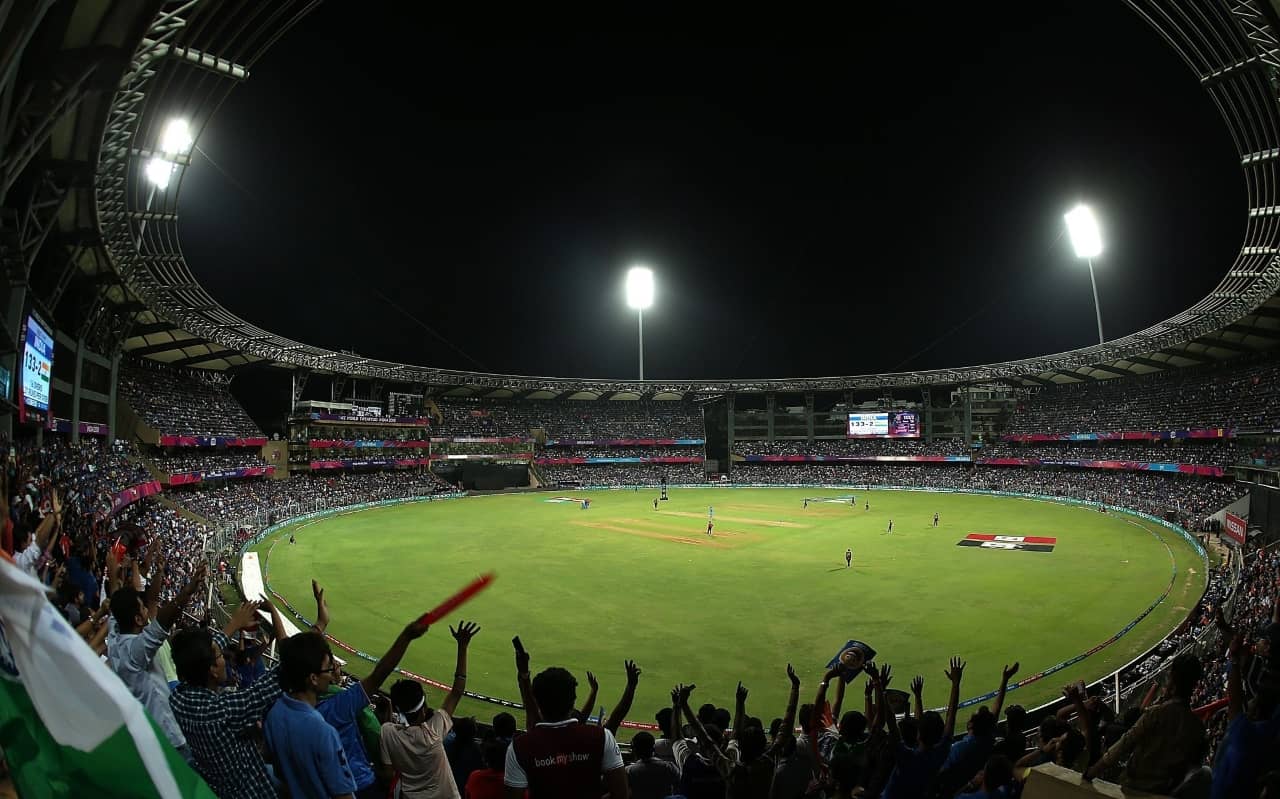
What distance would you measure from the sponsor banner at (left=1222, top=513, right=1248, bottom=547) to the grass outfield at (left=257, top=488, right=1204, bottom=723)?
218cm

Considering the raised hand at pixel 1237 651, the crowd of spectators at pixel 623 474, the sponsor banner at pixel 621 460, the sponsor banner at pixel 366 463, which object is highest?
the raised hand at pixel 1237 651

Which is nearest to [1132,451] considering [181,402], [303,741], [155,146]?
[155,146]

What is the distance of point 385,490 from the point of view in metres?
65.9

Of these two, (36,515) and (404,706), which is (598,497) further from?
(404,706)

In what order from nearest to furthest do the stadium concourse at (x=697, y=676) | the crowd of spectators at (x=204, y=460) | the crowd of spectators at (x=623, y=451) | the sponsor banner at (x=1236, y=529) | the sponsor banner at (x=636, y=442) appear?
the stadium concourse at (x=697, y=676), the sponsor banner at (x=1236, y=529), the crowd of spectators at (x=204, y=460), the crowd of spectators at (x=623, y=451), the sponsor banner at (x=636, y=442)

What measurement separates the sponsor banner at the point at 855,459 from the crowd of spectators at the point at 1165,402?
7.81 m

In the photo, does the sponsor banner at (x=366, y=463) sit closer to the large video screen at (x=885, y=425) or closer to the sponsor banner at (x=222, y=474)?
the sponsor banner at (x=222, y=474)

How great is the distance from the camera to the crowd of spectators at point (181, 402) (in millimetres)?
45562

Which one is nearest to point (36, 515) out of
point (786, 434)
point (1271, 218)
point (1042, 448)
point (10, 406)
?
point (10, 406)

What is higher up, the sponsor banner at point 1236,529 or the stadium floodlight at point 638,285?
the stadium floodlight at point 638,285

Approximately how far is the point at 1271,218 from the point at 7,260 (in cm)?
4770

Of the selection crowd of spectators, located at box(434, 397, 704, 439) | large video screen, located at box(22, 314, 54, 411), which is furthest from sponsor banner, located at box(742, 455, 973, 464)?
large video screen, located at box(22, 314, 54, 411)

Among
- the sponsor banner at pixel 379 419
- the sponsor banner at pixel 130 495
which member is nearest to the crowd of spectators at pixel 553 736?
the sponsor banner at pixel 130 495

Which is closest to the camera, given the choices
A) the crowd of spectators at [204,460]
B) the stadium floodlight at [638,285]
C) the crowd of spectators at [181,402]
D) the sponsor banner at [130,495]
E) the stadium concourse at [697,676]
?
the stadium concourse at [697,676]
